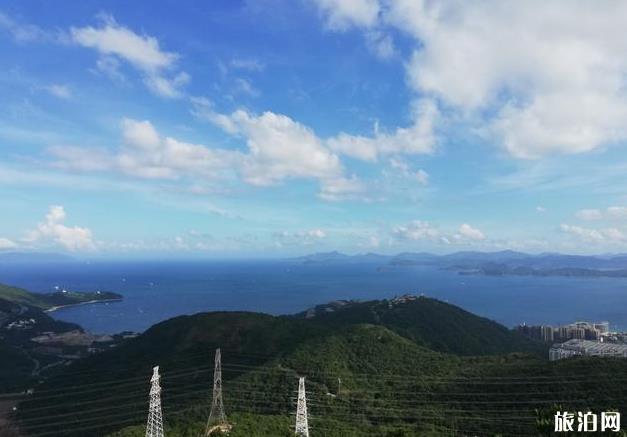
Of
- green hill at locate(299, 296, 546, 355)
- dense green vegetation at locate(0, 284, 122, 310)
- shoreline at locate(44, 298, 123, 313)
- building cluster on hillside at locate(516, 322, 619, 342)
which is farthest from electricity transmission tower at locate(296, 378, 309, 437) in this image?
shoreline at locate(44, 298, 123, 313)

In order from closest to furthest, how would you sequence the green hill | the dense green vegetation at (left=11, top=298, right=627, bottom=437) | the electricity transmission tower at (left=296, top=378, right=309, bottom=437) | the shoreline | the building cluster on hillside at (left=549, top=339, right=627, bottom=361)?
the electricity transmission tower at (left=296, top=378, right=309, bottom=437) → the dense green vegetation at (left=11, top=298, right=627, bottom=437) → the building cluster on hillside at (left=549, top=339, right=627, bottom=361) → the green hill → the shoreline

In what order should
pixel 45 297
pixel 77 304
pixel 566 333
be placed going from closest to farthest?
pixel 566 333 → pixel 45 297 → pixel 77 304

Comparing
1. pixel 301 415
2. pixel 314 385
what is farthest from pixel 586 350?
pixel 301 415

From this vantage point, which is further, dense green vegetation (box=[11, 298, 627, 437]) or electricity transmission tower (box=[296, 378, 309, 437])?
dense green vegetation (box=[11, 298, 627, 437])

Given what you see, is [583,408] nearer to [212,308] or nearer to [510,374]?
[510,374]

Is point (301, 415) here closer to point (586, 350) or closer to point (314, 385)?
point (314, 385)

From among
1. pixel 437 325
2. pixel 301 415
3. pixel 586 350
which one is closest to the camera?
pixel 301 415

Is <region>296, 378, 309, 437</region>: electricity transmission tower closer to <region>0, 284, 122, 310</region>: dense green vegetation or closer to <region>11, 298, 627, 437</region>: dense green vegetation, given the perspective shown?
<region>11, 298, 627, 437</region>: dense green vegetation
